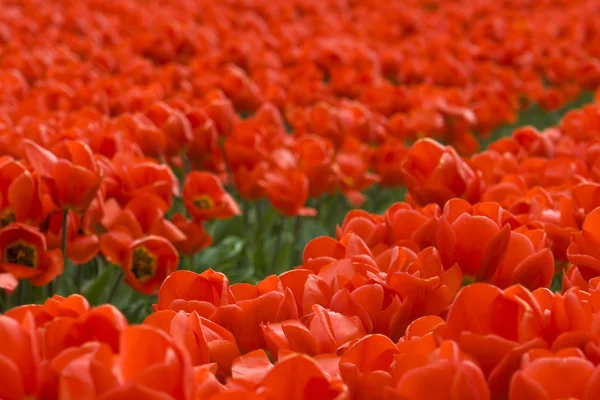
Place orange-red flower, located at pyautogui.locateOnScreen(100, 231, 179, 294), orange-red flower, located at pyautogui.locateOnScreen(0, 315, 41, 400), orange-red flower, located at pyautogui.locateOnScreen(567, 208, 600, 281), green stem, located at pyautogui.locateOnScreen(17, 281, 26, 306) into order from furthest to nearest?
green stem, located at pyautogui.locateOnScreen(17, 281, 26, 306) → orange-red flower, located at pyautogui.locateOnScreen(100, 231, 179, 294) → orange-red flower, located at pyautogui.locateOnScreen(567, 208, 600, 281) → orange-red flower, located at pyautogui.locateOnScreen(0, 315, 41, 400)

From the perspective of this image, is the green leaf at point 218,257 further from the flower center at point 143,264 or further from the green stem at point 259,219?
the flower center at point 143,264

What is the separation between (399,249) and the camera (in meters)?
1.51

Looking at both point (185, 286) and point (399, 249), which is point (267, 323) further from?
point (399, 249)

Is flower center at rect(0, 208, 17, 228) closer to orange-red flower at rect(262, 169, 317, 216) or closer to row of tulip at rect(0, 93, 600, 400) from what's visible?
row of tulip at rect(0, 93, 600, 400)

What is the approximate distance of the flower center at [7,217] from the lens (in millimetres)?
1953

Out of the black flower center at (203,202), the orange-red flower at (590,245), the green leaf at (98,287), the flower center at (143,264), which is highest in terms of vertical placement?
the orange-red flower at (590,245)

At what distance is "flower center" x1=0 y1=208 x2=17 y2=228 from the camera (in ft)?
6.41

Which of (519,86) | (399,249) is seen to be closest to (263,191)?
(399,249)

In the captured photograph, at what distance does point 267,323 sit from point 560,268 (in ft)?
2.73

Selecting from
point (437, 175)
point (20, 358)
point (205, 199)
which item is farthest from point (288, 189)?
point (20, 358)

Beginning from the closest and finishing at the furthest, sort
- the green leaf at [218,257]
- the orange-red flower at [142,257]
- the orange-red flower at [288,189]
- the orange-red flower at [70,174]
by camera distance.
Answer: the orange-red flower at [70,174] → the orange-red flower at [142,257] → the orange-red flower at [288,189] → the green leaf at [218,257]

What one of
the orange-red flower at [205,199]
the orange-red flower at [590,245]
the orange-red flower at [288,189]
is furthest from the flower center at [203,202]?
the orange-red flower at [590,245]

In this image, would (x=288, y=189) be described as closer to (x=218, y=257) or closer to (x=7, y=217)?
(x=218, y=257)

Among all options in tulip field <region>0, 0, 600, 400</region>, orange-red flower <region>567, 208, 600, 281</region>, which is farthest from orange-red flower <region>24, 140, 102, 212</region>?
orange-red flower <region>567, 208, 600, 281</region>
